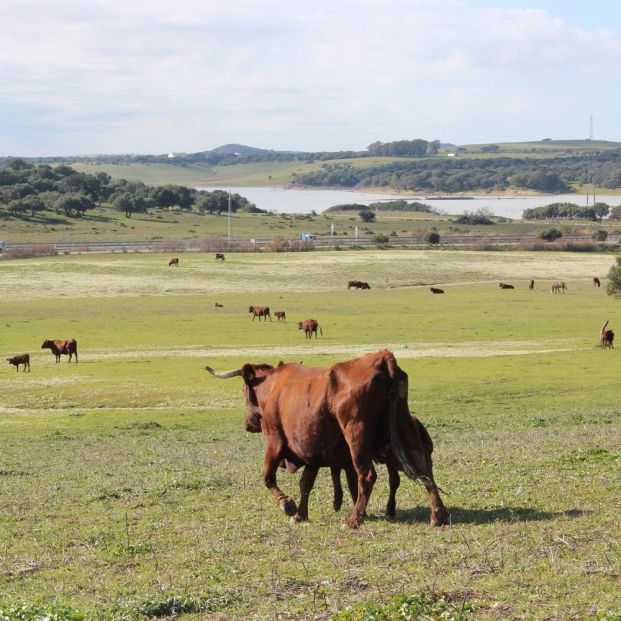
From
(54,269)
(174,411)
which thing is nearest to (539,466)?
(174,411)

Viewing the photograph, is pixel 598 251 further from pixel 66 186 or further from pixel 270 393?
pixel 270 393

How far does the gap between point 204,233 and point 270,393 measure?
12979cm

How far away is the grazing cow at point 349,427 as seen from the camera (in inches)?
522

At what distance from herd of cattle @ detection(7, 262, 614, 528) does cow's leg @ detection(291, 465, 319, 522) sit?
13 mm

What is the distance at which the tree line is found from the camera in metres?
152

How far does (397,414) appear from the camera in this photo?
1334cm

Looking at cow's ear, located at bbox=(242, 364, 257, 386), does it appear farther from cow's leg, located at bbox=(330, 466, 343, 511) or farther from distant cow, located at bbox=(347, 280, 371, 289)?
distant cow, located at bbox=(347, 280, 371, 289)

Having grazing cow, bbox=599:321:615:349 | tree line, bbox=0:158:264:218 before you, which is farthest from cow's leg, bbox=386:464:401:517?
tree line, bbox=0:158:264:218

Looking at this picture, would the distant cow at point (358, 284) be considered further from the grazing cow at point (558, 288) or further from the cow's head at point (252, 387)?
the cow's head at point (252, 387)

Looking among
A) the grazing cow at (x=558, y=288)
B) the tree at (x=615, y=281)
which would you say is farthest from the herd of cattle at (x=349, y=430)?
the grazing cow at (x=558, y=288)

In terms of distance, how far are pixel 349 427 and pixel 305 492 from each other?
52.1 inches

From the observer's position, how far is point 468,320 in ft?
202

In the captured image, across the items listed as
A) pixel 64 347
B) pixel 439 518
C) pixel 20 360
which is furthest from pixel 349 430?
pixel 64 347

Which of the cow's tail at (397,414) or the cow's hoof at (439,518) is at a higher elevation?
the cow's tail at (397,414)
